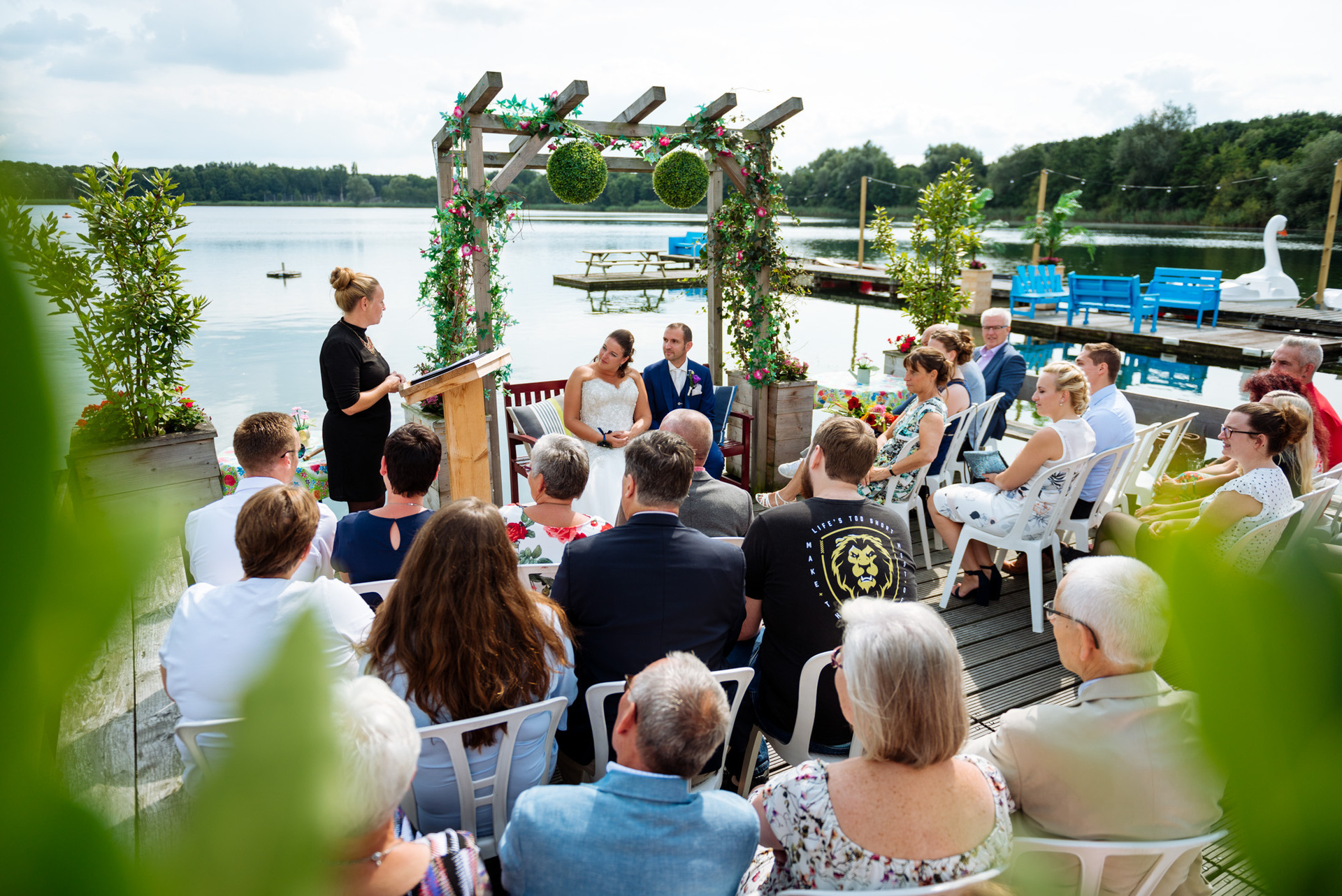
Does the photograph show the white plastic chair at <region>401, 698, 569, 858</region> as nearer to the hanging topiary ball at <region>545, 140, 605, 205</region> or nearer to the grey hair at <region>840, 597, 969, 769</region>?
the grey hair at <region>840, 597, 969, 769</region>

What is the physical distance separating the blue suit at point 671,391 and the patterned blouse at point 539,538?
2.34m

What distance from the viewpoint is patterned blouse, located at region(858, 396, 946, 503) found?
403cm

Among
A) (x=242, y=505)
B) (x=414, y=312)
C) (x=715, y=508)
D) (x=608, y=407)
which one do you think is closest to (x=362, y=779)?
(x=242, y=505)

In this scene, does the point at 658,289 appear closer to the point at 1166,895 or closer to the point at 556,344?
the point at 556,344

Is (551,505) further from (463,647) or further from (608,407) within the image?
(608,407)

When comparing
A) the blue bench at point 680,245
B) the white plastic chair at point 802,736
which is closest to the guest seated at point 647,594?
the white plastic chair at point 802,736

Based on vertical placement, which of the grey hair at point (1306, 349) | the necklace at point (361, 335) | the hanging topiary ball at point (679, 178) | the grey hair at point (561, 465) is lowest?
the grey hair at point (561, 465)

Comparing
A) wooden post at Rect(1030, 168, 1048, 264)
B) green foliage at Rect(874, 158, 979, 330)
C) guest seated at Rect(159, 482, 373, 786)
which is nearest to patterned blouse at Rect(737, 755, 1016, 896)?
guest seated at Rect(159, 482, 373, 786)

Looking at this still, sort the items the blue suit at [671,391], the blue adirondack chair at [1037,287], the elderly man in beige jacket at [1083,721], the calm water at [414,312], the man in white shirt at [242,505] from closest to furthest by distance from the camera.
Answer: the elderly man in beige jacket at [1083,721], the man in white shirt at [242,505], the blue suit at [671,391], the calm water at [414,312], the blue adirondack chair at [1037,287]

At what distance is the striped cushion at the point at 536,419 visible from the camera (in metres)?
5.29

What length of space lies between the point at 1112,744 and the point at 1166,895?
1319mm

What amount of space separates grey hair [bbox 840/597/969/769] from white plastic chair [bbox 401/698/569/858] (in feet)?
2.41

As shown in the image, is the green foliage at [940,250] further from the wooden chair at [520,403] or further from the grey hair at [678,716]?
the grey hair at [678,716]

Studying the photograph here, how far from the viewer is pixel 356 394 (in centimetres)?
375
